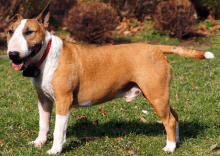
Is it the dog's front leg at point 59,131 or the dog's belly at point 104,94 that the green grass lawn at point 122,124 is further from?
the dog's belly at point 104,94

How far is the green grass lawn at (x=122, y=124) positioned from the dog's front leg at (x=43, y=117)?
5.0 inches

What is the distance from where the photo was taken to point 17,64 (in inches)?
135

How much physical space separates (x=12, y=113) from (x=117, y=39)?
7571mm

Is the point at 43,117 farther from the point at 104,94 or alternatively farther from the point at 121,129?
the point at 121,129

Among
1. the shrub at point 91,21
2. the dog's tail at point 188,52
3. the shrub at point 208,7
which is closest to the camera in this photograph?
the dog's tail at point 188,52

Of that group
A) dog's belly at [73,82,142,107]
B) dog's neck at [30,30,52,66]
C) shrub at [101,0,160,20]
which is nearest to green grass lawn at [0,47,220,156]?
dog's belly at [73,82,142,107]

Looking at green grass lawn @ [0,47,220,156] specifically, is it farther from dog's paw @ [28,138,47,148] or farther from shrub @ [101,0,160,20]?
shrub @ [101,0,160,20]

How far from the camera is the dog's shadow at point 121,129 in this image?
467 cm

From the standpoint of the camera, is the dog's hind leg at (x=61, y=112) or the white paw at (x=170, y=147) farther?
the white paw at (x=170, y=147)

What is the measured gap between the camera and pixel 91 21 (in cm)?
1066

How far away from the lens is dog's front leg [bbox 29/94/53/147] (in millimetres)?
4152

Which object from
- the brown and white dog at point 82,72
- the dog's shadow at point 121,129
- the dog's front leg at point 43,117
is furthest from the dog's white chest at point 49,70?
the dog's shadow at point 121,129

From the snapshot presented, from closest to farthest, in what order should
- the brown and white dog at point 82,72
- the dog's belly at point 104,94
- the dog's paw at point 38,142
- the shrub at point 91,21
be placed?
the brown and white dog at point 82,72, the dog's belly at point 104,94, the dog's paw at point 38,142, the shrub at point 91,21

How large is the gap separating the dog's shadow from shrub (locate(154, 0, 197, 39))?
7384mm
